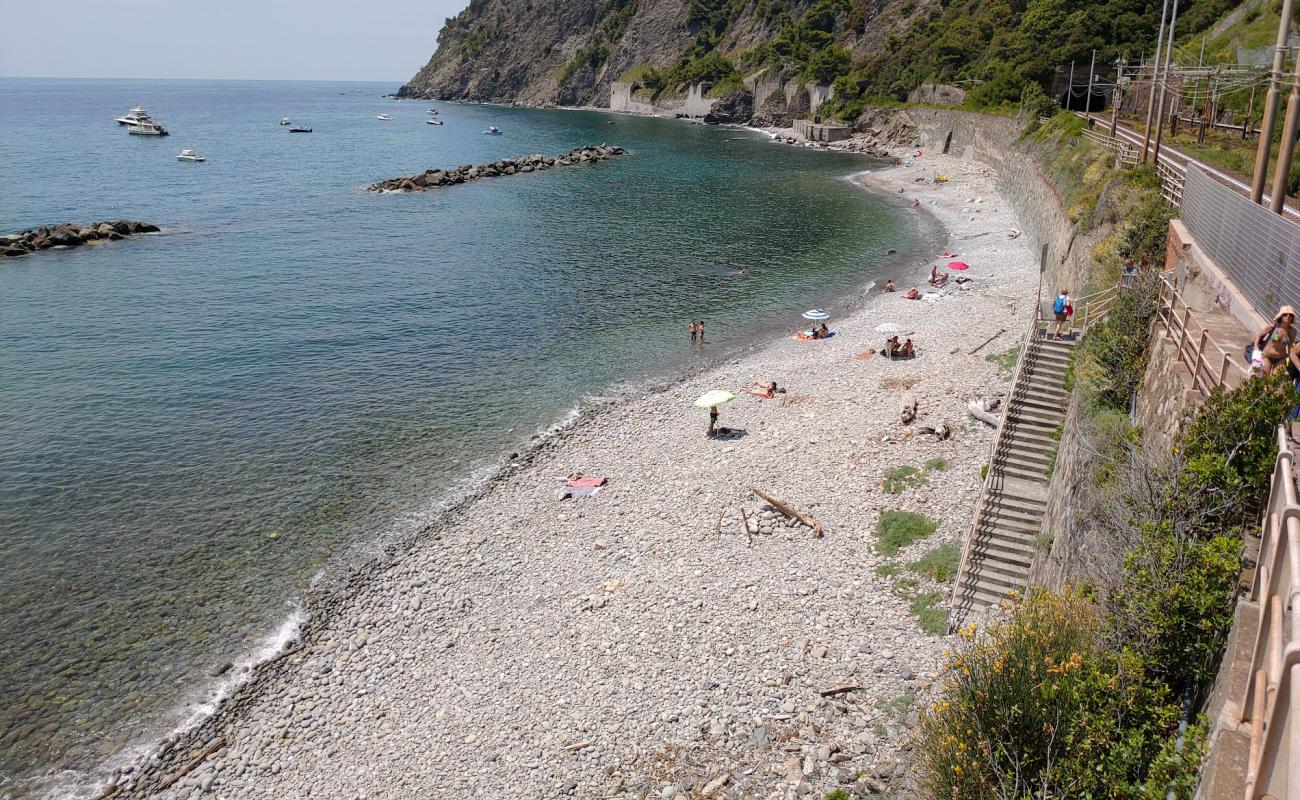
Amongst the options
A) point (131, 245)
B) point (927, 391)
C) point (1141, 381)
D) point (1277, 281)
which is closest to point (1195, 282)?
point (1141, 381)

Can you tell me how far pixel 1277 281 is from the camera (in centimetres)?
1396

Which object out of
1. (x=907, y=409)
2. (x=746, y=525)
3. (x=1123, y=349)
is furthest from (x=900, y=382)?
(x=746, y=525)

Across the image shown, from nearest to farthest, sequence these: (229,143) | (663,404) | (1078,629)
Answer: (1078,629) < (663,404) < (229,143)

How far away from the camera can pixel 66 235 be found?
196 feet

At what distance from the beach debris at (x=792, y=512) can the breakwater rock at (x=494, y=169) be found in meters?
75.9

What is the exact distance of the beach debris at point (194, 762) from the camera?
51.6 ft

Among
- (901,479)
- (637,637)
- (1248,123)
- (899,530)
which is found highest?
(1248,123)

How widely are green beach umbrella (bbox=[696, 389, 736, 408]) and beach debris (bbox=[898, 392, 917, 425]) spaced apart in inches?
243

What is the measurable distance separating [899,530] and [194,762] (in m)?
17.2

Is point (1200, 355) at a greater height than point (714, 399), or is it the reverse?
point (1200, 355)

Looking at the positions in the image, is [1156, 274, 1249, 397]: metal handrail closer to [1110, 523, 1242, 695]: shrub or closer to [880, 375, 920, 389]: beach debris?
[1110, 523, 1242, 695]: shrub

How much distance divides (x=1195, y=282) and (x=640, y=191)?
70.4 metres

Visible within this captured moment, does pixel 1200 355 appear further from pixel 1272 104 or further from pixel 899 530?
pixel 1272 104

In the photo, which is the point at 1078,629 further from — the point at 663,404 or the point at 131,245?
the point at 131,245
